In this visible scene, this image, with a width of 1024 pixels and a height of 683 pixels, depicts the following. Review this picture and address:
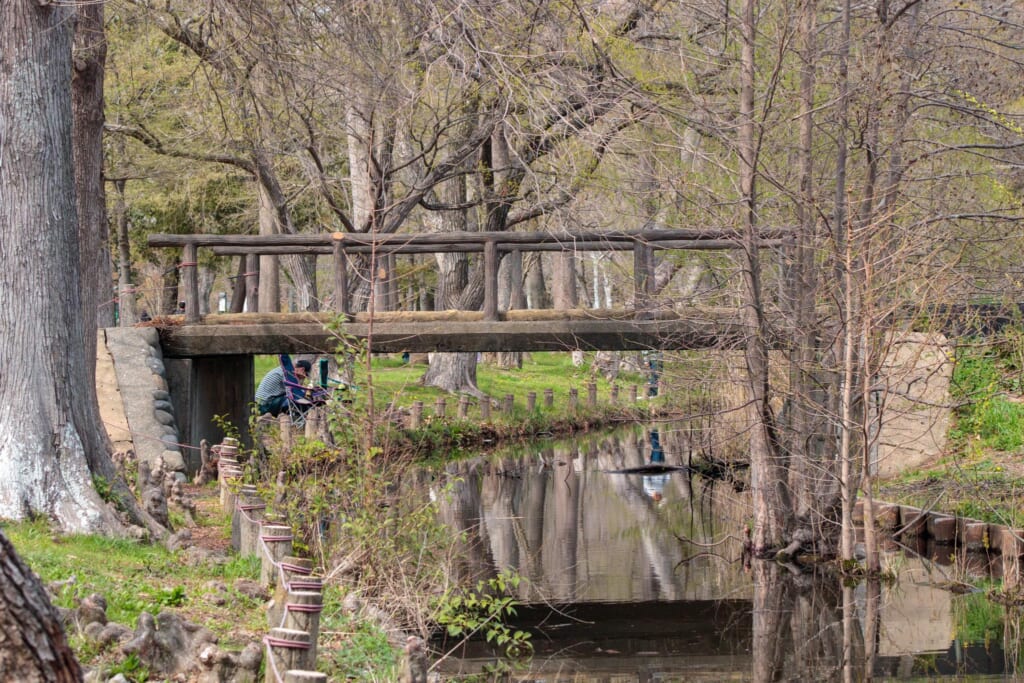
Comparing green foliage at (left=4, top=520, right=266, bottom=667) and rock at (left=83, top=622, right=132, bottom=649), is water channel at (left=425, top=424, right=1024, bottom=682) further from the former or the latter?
rock at (left=83, top=622, right=132, bottom=649)

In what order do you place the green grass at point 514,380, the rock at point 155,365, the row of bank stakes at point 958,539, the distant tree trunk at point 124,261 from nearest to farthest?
the row of bank stakes at point 958,539 < the rock at point 155,365 < the green grass at point 514,380 < the distant tree trunk at point 124,261

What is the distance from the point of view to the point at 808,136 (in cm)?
1387

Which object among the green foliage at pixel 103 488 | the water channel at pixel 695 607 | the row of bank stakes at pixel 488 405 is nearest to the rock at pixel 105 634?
the water channel at pixel 695 607

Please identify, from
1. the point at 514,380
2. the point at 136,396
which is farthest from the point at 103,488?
the point at 514,380

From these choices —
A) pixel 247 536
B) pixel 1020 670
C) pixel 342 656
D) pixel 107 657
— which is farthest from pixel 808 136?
pixel 107 657

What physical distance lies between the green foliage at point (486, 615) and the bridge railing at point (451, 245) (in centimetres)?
469

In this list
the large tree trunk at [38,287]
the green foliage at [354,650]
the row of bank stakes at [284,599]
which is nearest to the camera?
the row of bank stakes at [284,599]

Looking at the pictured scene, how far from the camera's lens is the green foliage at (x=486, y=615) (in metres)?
8.29

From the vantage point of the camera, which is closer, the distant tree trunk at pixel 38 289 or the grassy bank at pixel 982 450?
the distant tree trunk at pixel 38 289

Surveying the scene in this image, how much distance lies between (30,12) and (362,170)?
12.8 meters

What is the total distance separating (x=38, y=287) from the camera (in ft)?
31.1

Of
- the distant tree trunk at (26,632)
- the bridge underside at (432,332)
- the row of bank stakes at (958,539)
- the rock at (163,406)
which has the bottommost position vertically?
the row of bank stakes at (958,539)

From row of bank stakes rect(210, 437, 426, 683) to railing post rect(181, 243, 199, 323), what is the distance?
22.7 feet

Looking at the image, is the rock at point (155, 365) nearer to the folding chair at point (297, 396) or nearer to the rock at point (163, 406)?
the rock at point (163, 406)
